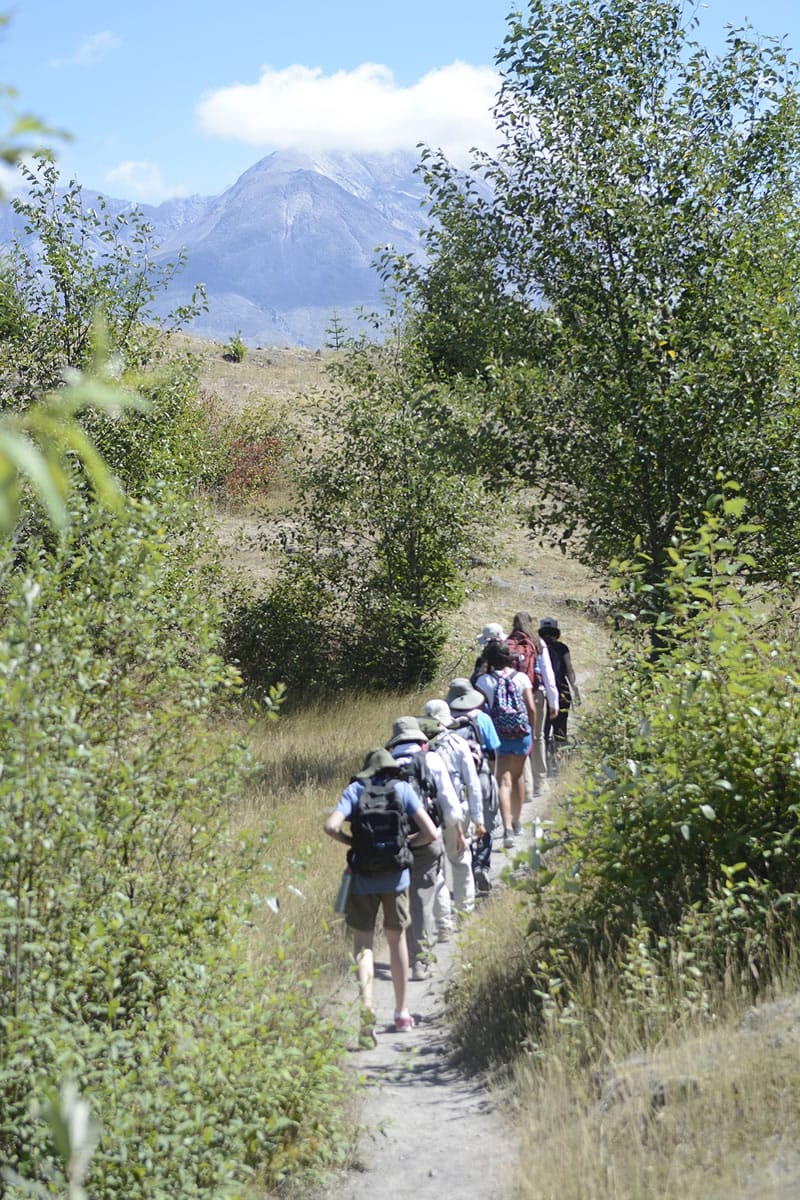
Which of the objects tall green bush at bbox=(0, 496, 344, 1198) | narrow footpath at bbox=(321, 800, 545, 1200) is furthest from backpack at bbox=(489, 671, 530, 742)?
tall green bush at bbox=(0, 496, 344, 1198)

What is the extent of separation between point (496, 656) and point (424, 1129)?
20.8ft

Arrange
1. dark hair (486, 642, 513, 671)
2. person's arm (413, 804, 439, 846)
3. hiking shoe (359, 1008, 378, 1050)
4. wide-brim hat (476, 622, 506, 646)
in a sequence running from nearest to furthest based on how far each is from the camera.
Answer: hiking shoe (359, 1008, 378, 1050) → person's arm (413, 804, 439, 846) → dark hair (486, 642, 513, 671) → wide-brim hat (476, 622, 506, 646)

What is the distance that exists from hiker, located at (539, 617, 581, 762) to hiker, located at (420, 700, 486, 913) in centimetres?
490

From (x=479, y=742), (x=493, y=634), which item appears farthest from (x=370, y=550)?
(x=479, y=742)

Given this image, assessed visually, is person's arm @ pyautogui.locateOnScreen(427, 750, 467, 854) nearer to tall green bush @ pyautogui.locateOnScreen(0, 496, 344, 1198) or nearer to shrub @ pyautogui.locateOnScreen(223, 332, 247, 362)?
tall green bush @ pyautogui.locateOnScreen(0, 496, 344, 1198)

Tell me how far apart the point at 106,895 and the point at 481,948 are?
3632mm

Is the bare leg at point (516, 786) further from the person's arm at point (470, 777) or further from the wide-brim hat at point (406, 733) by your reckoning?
the wide-brim hat at point (406, 733)

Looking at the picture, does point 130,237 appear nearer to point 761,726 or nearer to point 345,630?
point 345,630

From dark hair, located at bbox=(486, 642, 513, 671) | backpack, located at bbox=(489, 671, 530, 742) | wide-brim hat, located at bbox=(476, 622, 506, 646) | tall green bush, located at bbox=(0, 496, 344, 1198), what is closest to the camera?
tall green bush, located at bbox=(0, 496, 344, 1198)

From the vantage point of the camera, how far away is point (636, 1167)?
5.35m

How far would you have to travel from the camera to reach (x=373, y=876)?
850cm

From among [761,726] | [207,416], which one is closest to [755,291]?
[761,726]

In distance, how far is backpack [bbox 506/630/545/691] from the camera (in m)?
13.5

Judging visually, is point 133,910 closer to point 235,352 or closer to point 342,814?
point 342,814
